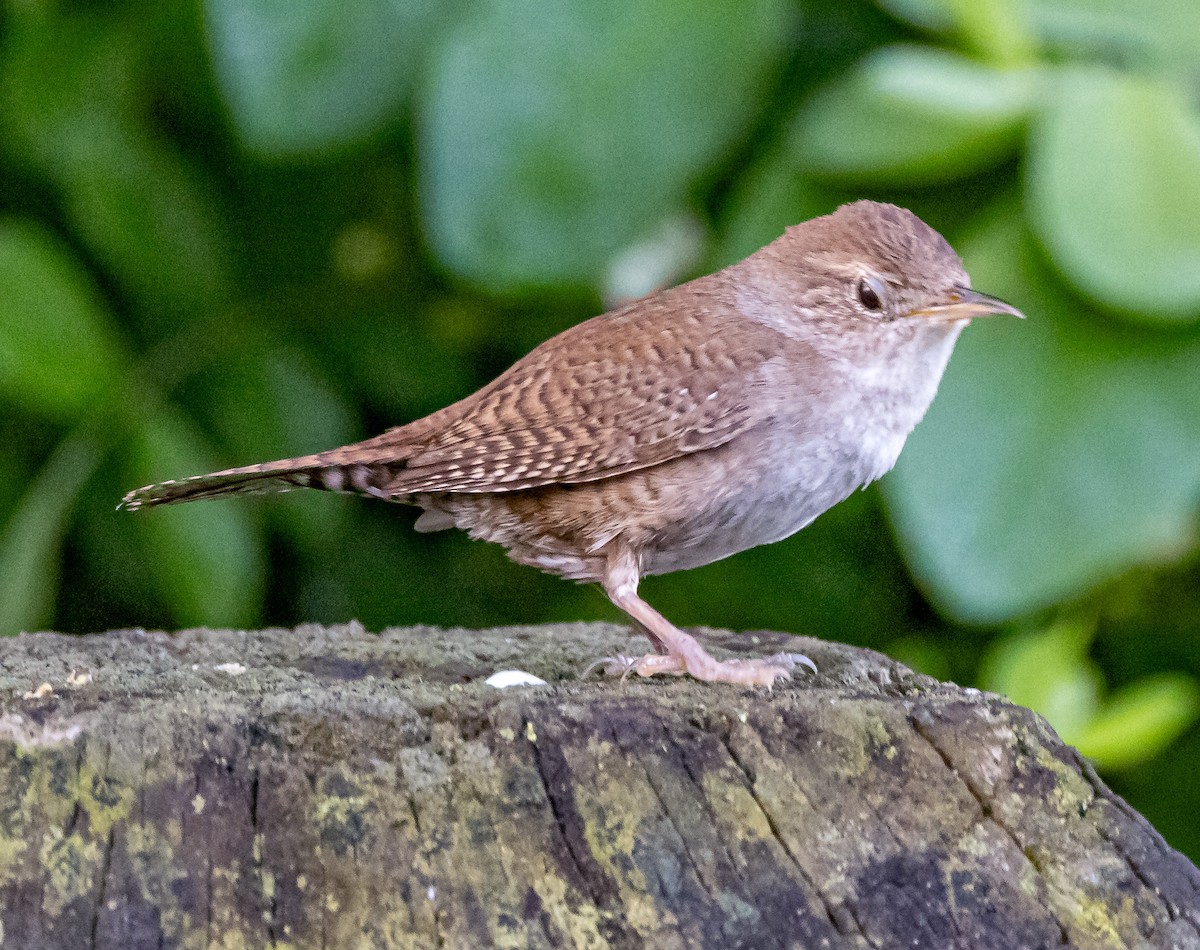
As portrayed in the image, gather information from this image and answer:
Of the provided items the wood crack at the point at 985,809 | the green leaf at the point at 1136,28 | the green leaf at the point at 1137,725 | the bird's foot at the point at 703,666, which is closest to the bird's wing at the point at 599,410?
the bird's foot at the point at 703,666

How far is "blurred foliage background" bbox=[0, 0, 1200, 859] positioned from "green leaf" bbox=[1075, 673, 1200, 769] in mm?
11

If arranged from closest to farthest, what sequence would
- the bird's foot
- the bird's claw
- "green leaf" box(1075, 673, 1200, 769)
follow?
1. the bird's foot
2. the bird's claw
3. "green leaf" box(1075, 673, 1200, 769)

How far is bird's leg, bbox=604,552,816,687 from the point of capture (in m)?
2.36

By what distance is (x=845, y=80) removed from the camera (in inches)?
124

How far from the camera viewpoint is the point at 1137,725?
10.2ft

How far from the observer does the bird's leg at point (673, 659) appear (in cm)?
236

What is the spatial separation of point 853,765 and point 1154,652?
7.50 feet

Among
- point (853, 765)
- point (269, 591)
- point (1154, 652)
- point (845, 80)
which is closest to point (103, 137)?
point (269, 591)

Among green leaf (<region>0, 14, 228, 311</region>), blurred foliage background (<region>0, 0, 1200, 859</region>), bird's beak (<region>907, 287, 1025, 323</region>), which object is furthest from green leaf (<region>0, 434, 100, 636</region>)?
bird's beak (<region>907, 287, 1025, 323</region>)

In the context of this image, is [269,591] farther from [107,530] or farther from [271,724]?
[271,724]

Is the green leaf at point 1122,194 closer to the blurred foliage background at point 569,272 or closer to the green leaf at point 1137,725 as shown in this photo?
the blurred foliage background at point 569,272

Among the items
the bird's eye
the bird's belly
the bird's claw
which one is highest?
the bird's eye

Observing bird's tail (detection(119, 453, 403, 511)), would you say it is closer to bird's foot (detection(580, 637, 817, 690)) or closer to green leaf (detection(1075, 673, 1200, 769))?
bird's foot (detection(580, 637, 817, 690))

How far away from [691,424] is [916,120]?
74 centimetres
